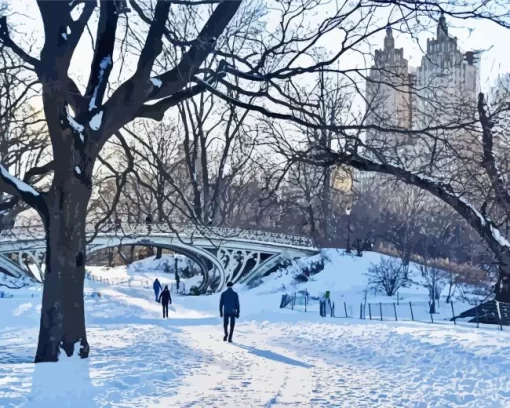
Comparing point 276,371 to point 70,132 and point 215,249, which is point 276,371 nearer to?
point 70,132

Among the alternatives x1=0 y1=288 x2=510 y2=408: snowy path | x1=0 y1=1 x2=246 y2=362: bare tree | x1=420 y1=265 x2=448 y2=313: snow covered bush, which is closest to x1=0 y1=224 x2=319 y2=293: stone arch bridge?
x1=420 y1=265 x2=448 y2=313: snow covered bush

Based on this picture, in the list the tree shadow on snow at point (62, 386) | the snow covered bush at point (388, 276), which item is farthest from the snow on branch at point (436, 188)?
the snow covered bush at point (388, 276)

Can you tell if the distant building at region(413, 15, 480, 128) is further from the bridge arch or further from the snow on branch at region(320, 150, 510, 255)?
the bridge arch

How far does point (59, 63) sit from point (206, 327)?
1284cm

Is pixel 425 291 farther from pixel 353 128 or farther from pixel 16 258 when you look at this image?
pixel 353 128

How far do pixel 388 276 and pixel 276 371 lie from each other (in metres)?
29.1

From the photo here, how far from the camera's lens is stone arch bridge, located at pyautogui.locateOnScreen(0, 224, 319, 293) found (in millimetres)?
43031

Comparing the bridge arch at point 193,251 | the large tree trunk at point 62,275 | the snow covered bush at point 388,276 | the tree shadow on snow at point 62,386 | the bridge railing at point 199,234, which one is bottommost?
the tree shadow on snow at point 62,386

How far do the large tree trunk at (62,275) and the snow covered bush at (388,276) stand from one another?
2950 cm

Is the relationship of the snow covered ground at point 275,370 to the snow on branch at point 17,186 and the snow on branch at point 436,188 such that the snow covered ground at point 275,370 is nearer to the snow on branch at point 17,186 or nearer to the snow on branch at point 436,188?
the snow on branch at point 436,188

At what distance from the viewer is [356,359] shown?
13.2 m

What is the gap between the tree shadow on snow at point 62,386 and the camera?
8023 millimetres

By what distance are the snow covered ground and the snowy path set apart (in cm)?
1

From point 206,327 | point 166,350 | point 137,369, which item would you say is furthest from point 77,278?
point 206,327
